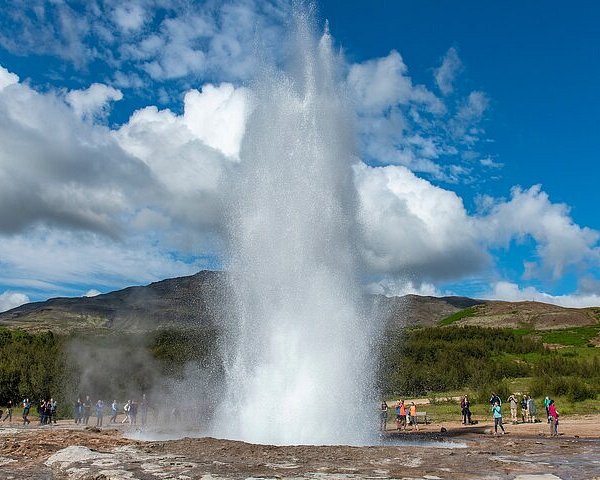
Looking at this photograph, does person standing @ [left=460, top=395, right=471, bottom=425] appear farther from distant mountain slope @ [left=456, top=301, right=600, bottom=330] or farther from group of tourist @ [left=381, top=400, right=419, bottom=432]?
distant mountain slope @ [left=456, top=301, right=600, bottom=330]

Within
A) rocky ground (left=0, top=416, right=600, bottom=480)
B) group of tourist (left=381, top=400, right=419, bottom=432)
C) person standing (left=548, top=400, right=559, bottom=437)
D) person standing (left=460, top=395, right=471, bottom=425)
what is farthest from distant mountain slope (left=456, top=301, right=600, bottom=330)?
rocky ground (left=0, top=416, right=600, bottom=480)

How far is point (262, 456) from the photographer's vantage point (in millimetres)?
12828

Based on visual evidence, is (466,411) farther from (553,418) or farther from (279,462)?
(279,462)

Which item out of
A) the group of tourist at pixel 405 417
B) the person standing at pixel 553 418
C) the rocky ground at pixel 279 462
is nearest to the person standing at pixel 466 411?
the group of tourist at pixel 405 417

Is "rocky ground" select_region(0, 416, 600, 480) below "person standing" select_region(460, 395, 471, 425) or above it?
below

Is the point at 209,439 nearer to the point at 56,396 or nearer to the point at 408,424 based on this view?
the point at 408,424

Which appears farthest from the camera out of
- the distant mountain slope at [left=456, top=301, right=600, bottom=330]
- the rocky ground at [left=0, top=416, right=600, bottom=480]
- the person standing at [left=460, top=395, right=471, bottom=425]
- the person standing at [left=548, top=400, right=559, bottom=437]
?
the distant mountain slope at [left=456, top=301, right=600, bottom=330]

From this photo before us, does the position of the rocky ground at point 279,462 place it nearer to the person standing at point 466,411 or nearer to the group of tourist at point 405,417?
the person standing at point 466,411

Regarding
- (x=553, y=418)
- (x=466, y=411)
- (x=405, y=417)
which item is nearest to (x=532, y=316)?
(x=466, y=411)

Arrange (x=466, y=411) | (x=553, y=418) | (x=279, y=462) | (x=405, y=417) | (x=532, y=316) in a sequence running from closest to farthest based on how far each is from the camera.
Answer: (x=279, y=462) → (x=553, y=418) → (x=466, y=411) → (x=405, y=417) → (x=532, y=316)

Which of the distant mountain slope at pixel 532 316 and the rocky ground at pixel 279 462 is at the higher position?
the distant mountain slope at pixel 532 316

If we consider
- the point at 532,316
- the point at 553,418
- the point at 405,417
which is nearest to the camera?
the point at 553,418

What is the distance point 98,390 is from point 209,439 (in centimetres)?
3091

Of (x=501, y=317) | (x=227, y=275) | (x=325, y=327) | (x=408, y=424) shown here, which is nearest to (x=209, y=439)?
(x=325, y=327)
